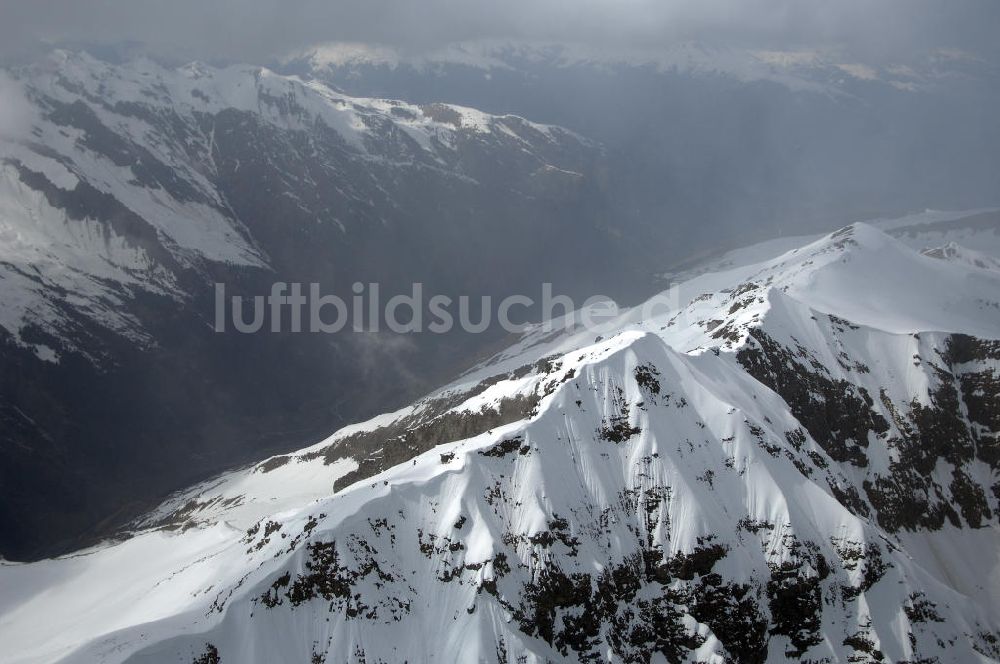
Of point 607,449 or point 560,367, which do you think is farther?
point 560,367

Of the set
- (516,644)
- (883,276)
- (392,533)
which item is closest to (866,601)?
(516,644)

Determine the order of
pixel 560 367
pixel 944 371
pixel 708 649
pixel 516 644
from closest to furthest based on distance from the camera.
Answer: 1. pixel 516 644
2. pixel 708 649
3. pixel 560 367
4. pixel 944 371

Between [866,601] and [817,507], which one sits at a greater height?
[817,507]

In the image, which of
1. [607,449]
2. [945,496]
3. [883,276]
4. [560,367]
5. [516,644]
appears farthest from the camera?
[883,276]

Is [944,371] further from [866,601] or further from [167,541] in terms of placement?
[167,541]

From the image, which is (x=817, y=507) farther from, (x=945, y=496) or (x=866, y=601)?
(x=945, y=496)

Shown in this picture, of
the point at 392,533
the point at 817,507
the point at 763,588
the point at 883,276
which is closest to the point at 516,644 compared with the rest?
the point at 392,533

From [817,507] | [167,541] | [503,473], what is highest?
[167,541]
